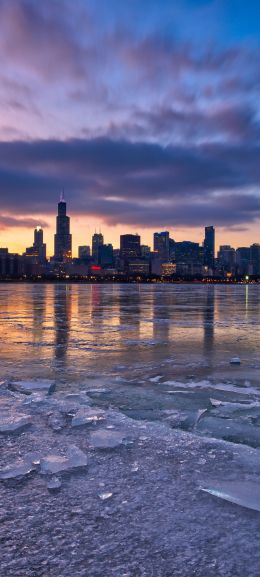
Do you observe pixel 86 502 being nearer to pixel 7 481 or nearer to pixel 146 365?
pixel 7 481

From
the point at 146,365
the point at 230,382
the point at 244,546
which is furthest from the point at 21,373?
the point at 244,546

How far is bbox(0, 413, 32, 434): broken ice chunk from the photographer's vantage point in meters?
5.01

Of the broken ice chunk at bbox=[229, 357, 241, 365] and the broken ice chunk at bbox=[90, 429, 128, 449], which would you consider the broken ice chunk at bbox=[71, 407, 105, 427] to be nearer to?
the broken ice chunk at bbox=[90, 429, 128, 449]

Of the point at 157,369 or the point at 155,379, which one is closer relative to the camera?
the point at 155,379

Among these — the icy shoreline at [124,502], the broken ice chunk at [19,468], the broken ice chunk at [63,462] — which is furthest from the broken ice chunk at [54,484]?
the broken ice chunk at [19,468]

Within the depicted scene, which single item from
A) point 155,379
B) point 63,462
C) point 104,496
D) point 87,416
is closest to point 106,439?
point 63,462

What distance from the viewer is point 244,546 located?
2760 millimetres

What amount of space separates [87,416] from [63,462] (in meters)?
1.44

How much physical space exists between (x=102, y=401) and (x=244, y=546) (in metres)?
3.68

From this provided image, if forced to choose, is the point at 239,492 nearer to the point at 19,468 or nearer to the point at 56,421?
the point at 19,468

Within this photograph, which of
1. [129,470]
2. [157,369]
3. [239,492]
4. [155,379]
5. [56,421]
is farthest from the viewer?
[157,369]

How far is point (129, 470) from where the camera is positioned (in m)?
3.91

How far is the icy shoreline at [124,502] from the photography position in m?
2.58

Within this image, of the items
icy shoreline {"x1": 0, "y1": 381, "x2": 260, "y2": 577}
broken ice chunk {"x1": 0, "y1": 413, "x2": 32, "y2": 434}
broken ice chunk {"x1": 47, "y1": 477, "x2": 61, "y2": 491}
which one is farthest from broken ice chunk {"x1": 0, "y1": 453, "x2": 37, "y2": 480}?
broken ice chunk {"x1": 0, "y1": 413, "x2": 32, "y2": 434}
